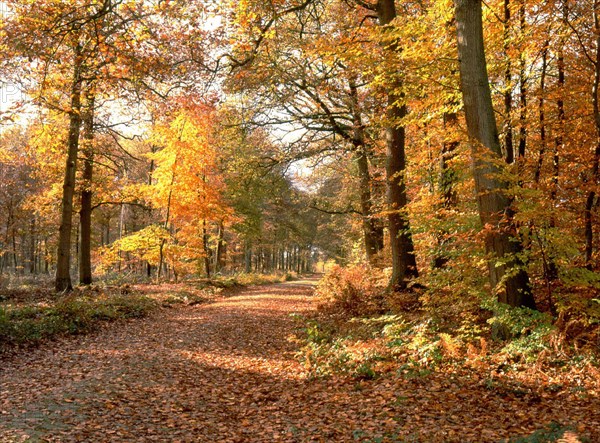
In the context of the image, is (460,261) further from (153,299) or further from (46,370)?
(153,299)

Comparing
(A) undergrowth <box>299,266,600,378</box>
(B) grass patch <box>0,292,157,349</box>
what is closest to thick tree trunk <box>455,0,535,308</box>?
(A) undergrowth <box>299,266,600,378</box>

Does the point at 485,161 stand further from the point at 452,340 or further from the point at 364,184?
the point at 364,184

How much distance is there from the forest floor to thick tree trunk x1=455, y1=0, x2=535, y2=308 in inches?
63.0

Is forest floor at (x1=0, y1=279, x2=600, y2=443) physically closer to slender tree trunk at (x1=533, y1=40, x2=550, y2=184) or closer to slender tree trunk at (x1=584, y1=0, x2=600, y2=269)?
slender tree trunk at (x1=584, y1=0, x2=600, y2=269)

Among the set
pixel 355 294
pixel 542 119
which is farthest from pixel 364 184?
pixel 542 119

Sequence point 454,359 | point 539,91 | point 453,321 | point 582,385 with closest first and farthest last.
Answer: point 582,385 < point 454,359 < point 539,91 < point 453,321

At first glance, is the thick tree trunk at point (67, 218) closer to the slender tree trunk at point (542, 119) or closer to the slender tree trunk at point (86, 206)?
the slender tree trunk at point (86, 206)

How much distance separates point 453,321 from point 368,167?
1143cm

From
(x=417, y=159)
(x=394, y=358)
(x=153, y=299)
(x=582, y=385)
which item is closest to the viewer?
(x=582, y=385)

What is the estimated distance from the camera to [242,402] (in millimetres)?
6215

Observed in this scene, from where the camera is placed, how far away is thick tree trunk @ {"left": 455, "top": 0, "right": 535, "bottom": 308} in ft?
21.9

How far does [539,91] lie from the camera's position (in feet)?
24.8

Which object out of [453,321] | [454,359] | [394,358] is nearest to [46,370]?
[394,358]

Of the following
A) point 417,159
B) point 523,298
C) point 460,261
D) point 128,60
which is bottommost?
point 523,298
